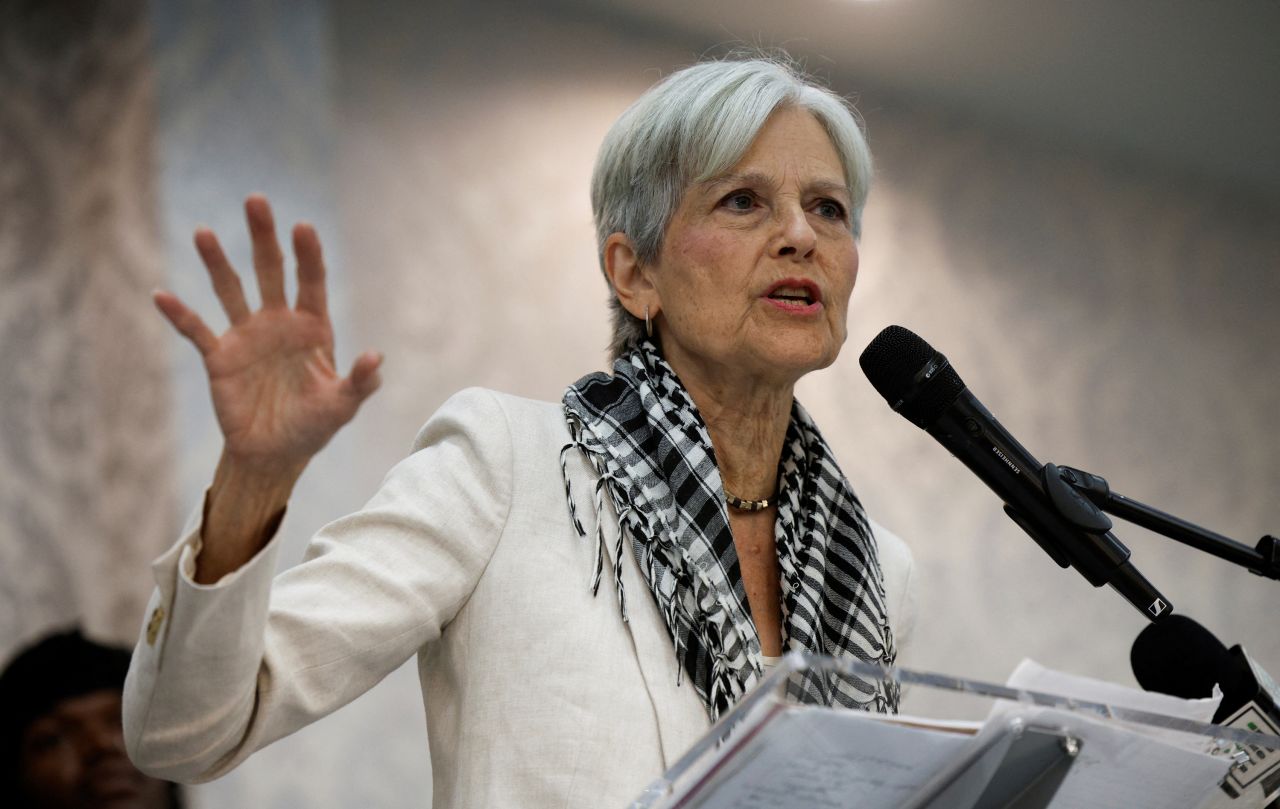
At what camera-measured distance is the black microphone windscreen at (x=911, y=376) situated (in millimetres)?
1247

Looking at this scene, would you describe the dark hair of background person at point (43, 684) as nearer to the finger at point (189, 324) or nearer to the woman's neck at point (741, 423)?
the woman's neck at point (741, 423)

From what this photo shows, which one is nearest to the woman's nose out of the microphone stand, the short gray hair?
the short gray hair

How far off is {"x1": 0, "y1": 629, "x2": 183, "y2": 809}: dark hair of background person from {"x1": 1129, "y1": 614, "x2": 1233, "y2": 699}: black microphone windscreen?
216cm

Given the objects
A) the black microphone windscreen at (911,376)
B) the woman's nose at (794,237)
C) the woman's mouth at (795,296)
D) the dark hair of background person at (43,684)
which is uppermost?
the woman's nose at (794,237)

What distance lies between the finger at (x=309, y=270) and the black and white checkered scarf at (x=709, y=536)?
0.57m

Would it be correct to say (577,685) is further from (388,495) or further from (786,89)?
(786,89)

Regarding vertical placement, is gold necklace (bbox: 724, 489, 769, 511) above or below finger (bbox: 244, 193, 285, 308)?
below

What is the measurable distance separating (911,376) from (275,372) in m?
0.63

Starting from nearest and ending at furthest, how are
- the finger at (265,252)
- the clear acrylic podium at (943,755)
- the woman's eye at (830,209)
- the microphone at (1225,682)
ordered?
1. the clear acrylic podium at (943,755)
2. the finger at (265,252)
3. the microphone at (1225,682)
4. the woman's eye at (830,209)

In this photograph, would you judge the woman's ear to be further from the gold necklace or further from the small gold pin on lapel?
the small gold pin on lapel

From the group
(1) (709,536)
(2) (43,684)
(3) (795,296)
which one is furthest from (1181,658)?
(2) (43,684)

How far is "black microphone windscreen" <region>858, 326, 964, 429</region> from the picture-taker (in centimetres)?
125

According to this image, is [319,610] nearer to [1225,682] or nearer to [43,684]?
[1225,682]

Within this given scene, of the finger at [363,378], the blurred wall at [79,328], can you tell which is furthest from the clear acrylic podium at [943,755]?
the blurred wall at [79,328]
